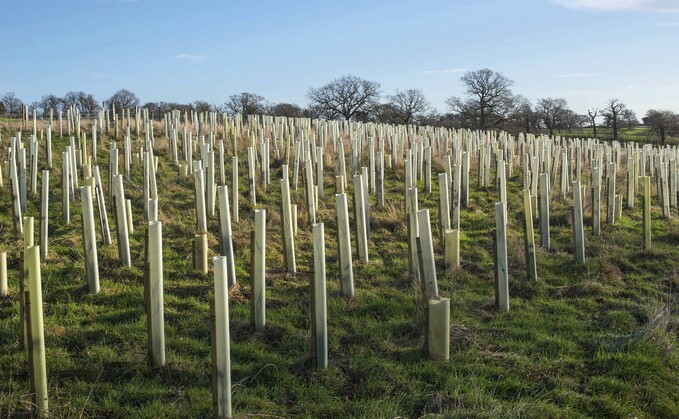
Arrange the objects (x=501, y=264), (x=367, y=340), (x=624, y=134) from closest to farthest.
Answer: (x=367, y=340) < (x=501, y=264) < (x=624, y=134)

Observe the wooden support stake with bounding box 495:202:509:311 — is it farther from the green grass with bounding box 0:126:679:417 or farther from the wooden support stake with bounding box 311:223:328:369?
the wooden support stake with bounding box 311:223:328:369

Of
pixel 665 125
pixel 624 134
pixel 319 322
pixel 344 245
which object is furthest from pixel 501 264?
→ pixel 624 134

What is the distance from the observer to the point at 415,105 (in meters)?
54.8

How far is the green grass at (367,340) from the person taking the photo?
3.93m

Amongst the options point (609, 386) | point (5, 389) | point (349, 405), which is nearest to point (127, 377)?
point (5, 389)

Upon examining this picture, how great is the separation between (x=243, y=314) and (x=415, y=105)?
51311 millimetres

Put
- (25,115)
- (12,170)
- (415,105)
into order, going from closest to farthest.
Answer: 1. (12,170)
2. (25,115)
3. (415,105)

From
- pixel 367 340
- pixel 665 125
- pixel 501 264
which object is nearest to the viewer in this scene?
pixel 367 340

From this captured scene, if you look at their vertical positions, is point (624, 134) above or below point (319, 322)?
above

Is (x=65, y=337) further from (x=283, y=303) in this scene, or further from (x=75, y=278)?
(x=283, y=303)

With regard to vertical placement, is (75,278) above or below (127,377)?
above

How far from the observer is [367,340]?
193 inches

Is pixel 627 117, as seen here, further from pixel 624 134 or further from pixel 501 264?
pixel 501 264

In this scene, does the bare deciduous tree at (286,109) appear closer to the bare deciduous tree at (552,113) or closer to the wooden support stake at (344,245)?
the bare deciduous tree at (552,113)
